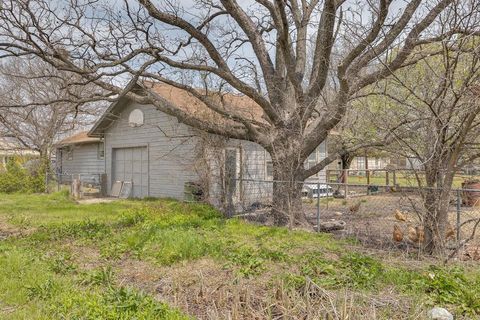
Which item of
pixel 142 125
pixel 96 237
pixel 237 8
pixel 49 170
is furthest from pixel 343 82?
pixel 49 170

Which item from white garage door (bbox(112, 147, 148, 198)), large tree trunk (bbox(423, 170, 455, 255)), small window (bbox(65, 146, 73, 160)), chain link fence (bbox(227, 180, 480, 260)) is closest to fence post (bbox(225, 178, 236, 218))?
chain link fence (bbox(227, 180, 480, 260))

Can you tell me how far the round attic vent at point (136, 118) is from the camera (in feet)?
54.1

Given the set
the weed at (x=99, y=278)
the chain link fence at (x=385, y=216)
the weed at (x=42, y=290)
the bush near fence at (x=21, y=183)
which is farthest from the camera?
the bush near fence at (x=21, y=183)

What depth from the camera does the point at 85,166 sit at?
888 inches

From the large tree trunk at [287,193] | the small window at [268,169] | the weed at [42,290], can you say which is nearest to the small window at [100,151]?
the small window at [268,169]

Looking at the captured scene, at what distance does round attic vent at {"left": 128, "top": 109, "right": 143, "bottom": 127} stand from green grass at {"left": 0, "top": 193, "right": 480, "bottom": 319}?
299 inches

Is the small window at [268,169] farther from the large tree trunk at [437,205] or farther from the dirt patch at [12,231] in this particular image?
the large tree trunk at [437,205]

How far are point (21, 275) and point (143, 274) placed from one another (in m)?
1.58

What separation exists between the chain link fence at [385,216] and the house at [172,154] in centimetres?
61

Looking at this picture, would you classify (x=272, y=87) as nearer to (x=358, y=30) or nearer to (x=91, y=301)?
(x=358, y=30)

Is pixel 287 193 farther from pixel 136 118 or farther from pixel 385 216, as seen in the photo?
pixel 136 118

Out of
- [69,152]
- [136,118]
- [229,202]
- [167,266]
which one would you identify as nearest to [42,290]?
[167,266]

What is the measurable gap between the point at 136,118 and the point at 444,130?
13.3m

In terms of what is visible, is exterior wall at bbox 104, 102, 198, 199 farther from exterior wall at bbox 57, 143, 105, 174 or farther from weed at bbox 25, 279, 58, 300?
weed at bbox 25, 279, 58, 300
